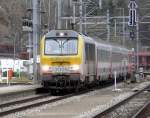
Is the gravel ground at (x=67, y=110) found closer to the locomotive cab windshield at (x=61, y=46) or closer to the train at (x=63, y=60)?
the train at (x=63, y=60)

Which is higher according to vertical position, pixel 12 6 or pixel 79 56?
pixel 12 6

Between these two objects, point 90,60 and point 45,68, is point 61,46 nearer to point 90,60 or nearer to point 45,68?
point 45,68

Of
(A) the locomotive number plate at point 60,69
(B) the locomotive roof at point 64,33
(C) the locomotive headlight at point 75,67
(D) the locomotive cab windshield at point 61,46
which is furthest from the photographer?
(B) the locomotive roof at point 64,33

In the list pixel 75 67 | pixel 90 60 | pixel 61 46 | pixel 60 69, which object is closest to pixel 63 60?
pixel 60 69

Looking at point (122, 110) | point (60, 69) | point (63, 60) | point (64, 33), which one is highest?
point (64, 33)

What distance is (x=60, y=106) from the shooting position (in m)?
23.5

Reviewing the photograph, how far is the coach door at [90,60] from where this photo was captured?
108ft

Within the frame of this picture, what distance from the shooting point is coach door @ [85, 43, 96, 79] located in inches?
1295

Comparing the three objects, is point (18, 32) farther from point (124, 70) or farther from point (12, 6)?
point (124, 70)

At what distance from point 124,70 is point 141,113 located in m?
34.4

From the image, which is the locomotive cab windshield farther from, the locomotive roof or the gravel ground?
the gravel ground

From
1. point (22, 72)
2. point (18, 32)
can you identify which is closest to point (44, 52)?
point (22, 72)

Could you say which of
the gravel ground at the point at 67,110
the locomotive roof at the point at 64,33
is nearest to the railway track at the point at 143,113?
the gravel ground at the point at 67,110

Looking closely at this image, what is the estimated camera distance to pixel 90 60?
1347 inches
